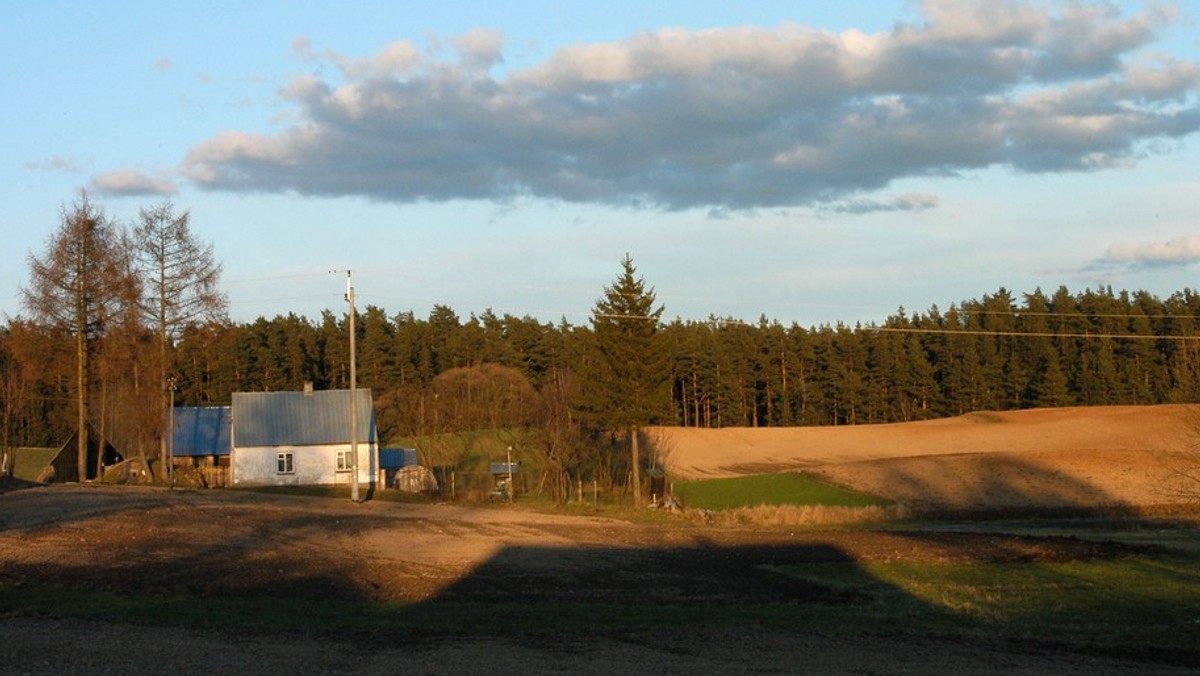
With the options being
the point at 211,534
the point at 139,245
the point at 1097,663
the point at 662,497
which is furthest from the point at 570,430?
the point at 1097,663

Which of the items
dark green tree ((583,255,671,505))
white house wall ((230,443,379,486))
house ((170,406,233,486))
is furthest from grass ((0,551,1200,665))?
house ((170,406,233,486))

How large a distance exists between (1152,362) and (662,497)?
2546 inches

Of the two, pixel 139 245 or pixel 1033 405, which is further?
pixel 1033 405

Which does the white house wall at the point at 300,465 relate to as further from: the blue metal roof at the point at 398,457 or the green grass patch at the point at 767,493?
the green grass patch at the point at 767,493

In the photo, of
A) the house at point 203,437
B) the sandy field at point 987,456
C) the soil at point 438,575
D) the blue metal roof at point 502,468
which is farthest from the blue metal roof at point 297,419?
A: the soil at point 438,575

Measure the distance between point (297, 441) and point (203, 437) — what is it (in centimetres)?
890

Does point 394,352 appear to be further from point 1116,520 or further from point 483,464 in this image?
point 1116,520

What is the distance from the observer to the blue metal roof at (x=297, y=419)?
63.0 m

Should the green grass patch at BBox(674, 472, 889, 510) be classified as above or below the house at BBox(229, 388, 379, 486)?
below

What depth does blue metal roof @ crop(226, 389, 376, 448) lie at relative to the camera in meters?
63.0

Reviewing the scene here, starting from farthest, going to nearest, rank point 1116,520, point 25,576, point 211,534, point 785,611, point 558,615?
point 1116,520, point 211,534, point 25,576, point 785,611, point 558,615

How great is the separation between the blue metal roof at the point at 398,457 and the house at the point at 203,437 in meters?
11.6

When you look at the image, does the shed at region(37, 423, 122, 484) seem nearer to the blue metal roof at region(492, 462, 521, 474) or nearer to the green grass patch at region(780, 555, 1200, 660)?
the blue metal roof at region(492, 462, 521, 474)

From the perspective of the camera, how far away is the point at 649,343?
53531 mm
